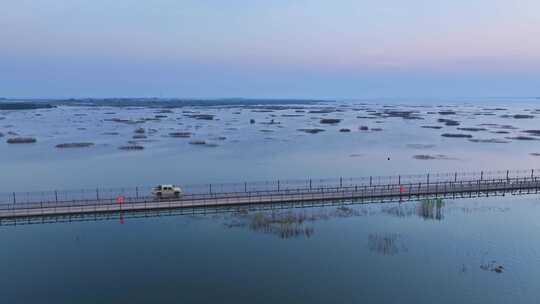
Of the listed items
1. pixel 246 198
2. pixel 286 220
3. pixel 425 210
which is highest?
pixel 246 198

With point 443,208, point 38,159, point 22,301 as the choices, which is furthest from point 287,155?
point 22,301

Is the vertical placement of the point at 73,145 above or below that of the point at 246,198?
above

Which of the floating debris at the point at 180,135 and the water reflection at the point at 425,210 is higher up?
the floating debris at the point at 180,135

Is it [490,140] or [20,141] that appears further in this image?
[490,140]

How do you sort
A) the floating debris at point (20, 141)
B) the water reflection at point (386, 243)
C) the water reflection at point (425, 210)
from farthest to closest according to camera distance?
the floating debris at point (20, 141)
the water reflection at point (425, 210)
the water reflection at point (386, 243)

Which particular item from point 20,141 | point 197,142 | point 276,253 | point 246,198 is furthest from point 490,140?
point 20,141

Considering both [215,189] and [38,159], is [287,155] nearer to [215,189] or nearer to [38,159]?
[215,189]

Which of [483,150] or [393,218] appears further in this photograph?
[483,150]

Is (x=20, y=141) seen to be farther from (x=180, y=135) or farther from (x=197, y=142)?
(x=197, y=142)

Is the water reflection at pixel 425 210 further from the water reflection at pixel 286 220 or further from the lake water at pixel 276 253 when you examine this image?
the water reflection at pixel 286 220

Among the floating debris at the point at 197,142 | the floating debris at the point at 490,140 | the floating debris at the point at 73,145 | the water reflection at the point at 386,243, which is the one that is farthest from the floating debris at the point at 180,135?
the water reflection at the point at 386,243

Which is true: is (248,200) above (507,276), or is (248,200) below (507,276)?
above
